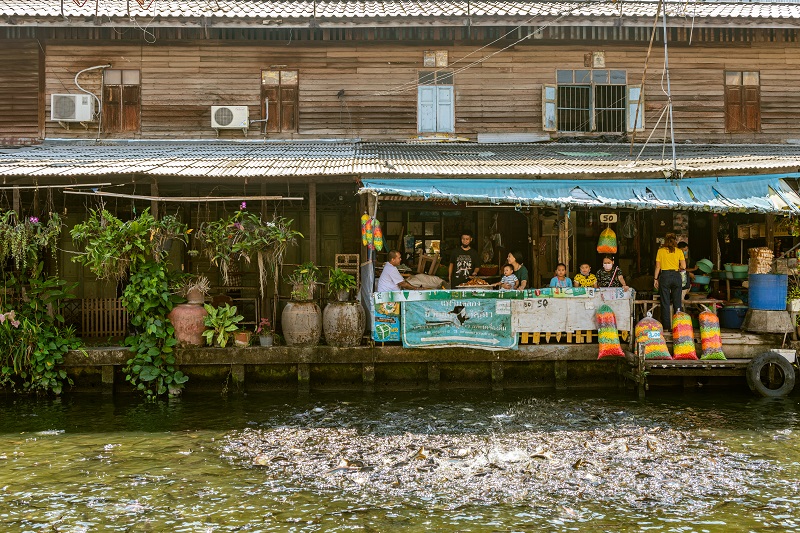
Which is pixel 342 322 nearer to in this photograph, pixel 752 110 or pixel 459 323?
pixel 459 323

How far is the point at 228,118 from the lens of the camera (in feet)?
55.2

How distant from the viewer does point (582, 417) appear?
11.2m

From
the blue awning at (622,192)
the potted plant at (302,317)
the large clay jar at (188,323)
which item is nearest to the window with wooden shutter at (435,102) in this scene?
the blue awning at (622,192)

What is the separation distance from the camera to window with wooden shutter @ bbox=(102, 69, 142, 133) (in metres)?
16.9

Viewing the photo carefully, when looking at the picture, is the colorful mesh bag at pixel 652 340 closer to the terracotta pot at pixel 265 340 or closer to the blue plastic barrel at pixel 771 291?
the blue plastic barrel at pixel 771 291

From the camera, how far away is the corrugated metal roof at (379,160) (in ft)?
42.3

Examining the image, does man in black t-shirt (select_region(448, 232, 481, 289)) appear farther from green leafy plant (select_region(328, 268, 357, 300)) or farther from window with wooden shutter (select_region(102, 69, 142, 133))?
window with wooden shutter (select_region(102, 69, 142, 133))

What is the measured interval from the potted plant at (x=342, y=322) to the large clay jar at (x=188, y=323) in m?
2.13

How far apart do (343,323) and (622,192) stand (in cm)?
580

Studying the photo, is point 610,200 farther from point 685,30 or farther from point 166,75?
point 166,75

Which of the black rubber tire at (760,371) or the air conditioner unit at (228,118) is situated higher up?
the air conditioner unit at (228,118)

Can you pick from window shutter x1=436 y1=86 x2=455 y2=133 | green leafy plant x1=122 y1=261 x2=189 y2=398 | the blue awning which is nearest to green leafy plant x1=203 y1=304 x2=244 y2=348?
green leafy plant x1=122 y1=261 x2=189 y2=398

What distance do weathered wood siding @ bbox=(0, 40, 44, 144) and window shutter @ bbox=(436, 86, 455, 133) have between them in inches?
367

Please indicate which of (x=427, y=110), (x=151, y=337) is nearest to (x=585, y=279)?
(x=427, y=110)
